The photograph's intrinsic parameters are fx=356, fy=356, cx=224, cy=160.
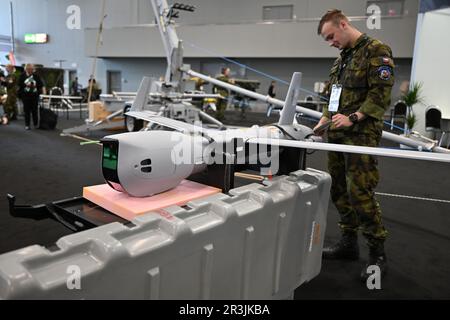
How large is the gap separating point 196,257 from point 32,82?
777 cm

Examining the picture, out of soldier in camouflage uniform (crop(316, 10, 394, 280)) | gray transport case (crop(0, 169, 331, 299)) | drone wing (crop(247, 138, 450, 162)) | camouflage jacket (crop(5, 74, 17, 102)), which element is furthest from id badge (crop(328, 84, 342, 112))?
camouflage jacket (crop(5, 74, 17, 102))

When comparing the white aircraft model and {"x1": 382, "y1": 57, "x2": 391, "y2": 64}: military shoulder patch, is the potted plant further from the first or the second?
the white aircraft model

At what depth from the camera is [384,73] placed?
198cm

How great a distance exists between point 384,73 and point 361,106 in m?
0.21

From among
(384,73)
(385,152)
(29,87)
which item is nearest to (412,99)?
(384,73)

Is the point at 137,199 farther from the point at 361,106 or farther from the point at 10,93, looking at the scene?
the point at 10,93

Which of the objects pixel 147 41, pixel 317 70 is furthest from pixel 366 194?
pixel 147 41

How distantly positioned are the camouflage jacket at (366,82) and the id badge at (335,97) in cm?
2

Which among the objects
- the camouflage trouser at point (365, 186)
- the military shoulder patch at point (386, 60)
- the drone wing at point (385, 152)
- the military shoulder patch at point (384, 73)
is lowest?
the camouflage trouser at point (365, 186)

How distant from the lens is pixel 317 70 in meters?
14.9

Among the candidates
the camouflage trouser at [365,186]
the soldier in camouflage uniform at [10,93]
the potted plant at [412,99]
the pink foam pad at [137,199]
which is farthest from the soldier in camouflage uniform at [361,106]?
the soldier in camouflage uniform at [10,93]

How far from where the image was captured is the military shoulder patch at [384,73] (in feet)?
6.51

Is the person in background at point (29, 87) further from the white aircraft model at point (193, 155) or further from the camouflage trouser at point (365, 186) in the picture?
the camouflage trouser at point (365, 186)
